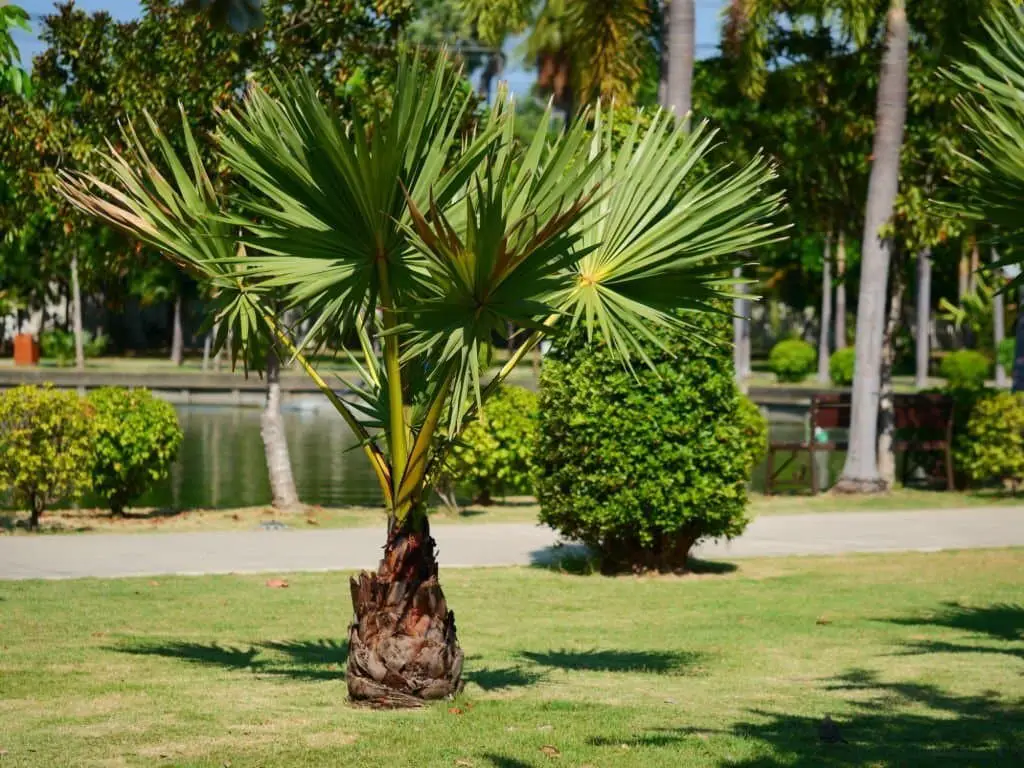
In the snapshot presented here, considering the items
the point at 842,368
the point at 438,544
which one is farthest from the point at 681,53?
the point at 842,368

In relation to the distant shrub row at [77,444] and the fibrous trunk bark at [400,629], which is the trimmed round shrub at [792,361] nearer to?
the distant shrub row at [77,444]

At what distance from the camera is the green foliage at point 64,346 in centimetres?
5478

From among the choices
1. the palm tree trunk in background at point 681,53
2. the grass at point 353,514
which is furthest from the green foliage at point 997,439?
the palm tree trunk in background at point 681,53

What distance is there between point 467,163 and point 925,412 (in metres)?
15.9

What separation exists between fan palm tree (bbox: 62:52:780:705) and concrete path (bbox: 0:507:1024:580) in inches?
165

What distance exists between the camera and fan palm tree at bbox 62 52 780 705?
267 inches

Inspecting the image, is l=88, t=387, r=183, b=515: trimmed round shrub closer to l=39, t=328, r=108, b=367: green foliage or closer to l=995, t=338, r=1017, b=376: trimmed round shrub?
l=995, t=338, r=1017, b=376: trimmed round shrub

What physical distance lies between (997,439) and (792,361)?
108ft

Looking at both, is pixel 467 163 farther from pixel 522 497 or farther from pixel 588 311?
pixel 522 497

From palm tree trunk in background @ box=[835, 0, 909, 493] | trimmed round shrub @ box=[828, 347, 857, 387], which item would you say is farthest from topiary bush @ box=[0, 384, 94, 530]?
trimmed round shrub @ box=[828, 347, 857, 387]

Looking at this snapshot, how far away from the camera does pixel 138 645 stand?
9398 millimetres

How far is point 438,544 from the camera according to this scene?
50.8 feet

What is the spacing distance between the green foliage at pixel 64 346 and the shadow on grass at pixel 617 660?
154ft

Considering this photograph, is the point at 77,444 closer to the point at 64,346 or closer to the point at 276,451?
the point at 276,451
